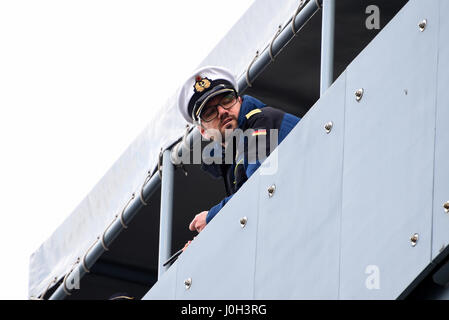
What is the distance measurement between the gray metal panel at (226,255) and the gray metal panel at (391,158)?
85cm

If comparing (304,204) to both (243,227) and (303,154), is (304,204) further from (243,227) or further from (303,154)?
(243,227)

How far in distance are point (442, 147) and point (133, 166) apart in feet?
13.1

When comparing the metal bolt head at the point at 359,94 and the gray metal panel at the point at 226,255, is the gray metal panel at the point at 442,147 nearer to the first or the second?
the metal bolt head at the point at 359,94

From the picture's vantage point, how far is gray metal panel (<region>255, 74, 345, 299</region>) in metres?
5.11

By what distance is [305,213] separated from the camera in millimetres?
5328

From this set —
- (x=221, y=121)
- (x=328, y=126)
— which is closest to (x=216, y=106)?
(x=221, y=121)

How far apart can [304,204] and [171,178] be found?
2.03 meters

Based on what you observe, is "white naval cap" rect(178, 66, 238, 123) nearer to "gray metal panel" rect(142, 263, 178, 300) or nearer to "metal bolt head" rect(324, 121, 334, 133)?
"gray metal panel" rect(142, 263, 178, 300)

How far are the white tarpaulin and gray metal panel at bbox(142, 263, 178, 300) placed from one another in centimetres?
115

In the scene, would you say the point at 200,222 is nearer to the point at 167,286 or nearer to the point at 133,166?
the point at 167,286

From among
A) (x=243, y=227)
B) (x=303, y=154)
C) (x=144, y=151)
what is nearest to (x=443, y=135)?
(x=303, y=154)

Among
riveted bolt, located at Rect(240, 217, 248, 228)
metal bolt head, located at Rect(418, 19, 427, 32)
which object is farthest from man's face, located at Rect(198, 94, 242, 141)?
metal bolt head, located at Rect(418, 19, 427, 32)

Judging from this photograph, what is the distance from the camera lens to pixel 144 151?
26.7 feet
